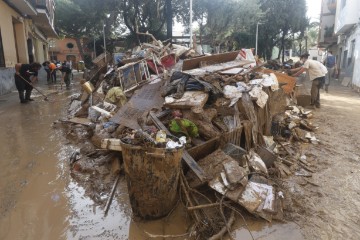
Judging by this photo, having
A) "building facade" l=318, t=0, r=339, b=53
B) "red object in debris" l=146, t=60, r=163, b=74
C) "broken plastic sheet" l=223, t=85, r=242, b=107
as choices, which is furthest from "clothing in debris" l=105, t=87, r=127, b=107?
"building facade" l=318, t=0, r=339, b=53

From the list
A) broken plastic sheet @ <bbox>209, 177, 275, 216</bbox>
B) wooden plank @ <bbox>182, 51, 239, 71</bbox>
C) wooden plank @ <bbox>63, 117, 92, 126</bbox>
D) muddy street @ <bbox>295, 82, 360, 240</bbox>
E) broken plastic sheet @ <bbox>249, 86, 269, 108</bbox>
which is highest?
→ wooden plank @ <bbox>182, 51, 239, 71</bbox>

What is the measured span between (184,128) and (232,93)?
1.47 meters

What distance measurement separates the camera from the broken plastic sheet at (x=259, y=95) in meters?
5.24

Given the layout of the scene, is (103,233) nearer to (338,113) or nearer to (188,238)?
(188,238)

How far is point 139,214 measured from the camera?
120 inches

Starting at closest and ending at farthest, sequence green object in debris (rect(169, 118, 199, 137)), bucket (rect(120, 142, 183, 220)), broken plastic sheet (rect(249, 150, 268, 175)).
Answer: bucket (rect(120, 142, 183, 220))
broken plastic sheet (rect(249, 150, 268, 175))
green object in debris (rect(169, 118, 199, 137))

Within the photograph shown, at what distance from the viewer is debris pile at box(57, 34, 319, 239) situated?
3150 mm

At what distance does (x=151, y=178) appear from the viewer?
286 centimetres

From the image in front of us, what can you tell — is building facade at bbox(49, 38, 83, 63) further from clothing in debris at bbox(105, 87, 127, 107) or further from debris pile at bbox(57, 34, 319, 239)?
clothing in debris at bbox(105, 87, 127, 107)

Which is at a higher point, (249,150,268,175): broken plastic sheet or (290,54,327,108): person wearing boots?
(290,54,327,108): person wearing boots

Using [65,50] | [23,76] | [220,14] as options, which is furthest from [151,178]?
[65,50]

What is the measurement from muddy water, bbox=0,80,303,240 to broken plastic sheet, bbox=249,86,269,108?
106 inches

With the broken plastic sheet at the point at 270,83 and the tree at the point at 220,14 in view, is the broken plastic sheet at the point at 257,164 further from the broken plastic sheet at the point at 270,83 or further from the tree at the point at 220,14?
the tree at the point at 220,14

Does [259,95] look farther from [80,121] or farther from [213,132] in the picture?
[80,121]
